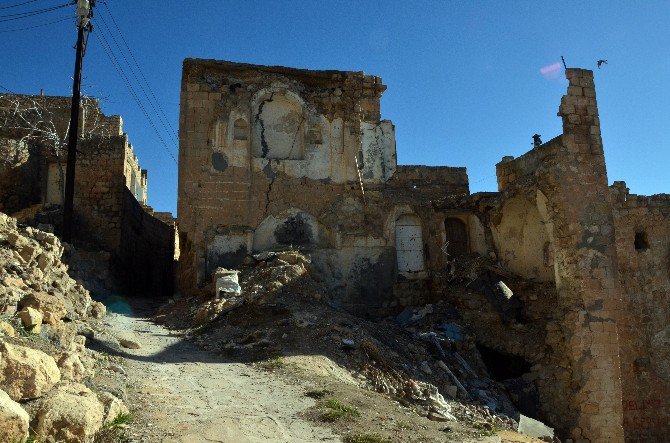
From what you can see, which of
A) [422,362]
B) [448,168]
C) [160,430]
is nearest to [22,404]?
[160,430]

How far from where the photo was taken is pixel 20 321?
540 centimetres

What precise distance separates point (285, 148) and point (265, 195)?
1.47m

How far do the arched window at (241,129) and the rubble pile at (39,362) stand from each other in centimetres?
707

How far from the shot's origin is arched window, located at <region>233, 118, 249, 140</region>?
14344 mm

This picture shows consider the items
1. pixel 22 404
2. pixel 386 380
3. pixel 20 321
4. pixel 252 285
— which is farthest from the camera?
pixel 252 285

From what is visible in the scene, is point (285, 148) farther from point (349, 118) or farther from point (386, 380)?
point (386, 380)

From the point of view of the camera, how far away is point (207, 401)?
620 cm

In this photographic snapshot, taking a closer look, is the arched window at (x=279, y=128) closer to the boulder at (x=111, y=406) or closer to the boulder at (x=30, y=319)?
the boulder at (x=30, y=319)

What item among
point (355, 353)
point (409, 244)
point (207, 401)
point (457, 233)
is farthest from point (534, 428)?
point (457, 233)

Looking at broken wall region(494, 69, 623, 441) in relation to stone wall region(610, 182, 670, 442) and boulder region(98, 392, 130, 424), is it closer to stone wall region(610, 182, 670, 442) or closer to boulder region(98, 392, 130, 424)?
stone wall region(610, 182, 670, 442)

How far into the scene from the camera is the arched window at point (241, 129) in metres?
14.3

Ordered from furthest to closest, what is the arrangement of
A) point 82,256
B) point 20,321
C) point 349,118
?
1. point 349,118
2. point 82,256
3. point 20,321

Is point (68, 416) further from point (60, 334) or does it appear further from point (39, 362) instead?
point (60, 334)

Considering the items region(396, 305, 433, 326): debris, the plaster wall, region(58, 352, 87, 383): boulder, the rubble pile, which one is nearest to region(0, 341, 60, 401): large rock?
the rubble pile
